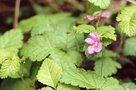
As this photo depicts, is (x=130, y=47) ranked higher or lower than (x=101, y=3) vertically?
lower

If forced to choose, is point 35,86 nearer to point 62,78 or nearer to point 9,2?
point 62,78

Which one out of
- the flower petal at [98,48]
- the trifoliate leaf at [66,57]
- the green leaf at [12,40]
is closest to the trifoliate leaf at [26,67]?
the green leaf at [12,40]

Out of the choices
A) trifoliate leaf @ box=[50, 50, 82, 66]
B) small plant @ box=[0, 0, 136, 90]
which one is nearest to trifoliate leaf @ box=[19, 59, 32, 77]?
small plant @ box=[0, 0, 136, 90]

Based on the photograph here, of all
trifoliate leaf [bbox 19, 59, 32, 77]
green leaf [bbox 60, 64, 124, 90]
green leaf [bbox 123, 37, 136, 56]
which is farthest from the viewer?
green leaf [bbox 123, 37, 136, 56]

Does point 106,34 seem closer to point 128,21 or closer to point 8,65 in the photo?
point 128,21

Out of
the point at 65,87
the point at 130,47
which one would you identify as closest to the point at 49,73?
the point at 65,87

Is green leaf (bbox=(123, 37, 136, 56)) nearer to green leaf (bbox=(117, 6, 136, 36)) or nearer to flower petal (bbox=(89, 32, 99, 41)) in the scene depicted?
green leaf (bbox=(117, 6, 136, 36))
